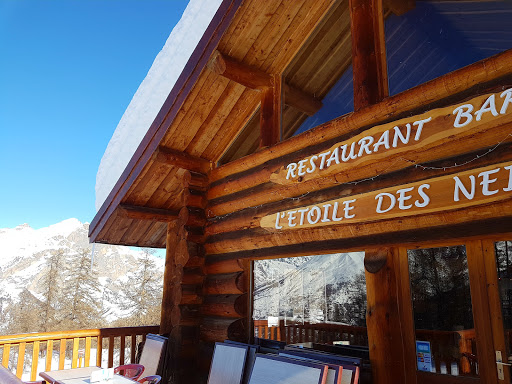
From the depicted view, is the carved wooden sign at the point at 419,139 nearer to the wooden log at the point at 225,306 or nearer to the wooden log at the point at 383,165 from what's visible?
the wooden log at the point at 383,165

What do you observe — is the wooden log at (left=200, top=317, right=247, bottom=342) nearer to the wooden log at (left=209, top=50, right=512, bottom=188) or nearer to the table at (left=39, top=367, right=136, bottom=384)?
the table at (left=39, top=367, right=136, bottom=384)

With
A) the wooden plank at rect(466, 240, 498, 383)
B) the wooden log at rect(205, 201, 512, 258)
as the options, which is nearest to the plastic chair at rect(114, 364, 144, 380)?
the wooden log at rect(205, 201, 512, 258)

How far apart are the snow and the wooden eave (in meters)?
0.88

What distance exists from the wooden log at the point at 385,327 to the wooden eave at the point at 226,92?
2795 mm

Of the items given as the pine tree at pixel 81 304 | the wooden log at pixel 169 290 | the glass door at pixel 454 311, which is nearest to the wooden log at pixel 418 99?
the glass door at pixel 454 311

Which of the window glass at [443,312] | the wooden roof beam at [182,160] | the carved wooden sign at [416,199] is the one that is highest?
the wooden roof beam at [182,160]

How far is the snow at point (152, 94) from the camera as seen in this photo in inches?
271

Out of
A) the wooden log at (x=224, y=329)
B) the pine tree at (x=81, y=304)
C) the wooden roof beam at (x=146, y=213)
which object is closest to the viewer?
the wooden log at (x=224, y=329)

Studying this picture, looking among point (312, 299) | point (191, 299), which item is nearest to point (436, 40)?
point (312, 299)

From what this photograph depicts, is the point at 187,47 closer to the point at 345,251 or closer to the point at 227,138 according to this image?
the point at 227,138

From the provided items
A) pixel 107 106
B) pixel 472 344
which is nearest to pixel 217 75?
pixel 472 344

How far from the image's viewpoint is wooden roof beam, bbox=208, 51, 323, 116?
18.3ft

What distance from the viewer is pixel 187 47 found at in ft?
23.1

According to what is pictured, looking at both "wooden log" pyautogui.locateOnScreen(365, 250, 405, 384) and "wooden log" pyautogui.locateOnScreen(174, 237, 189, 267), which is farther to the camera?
"wooden log" pyautogui.locateOnScreen(174, 237, 189, 267)
